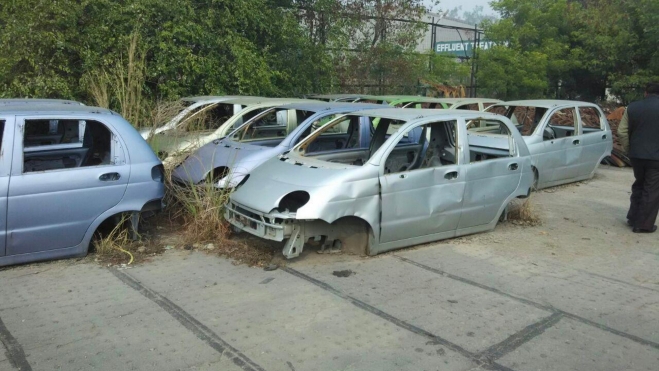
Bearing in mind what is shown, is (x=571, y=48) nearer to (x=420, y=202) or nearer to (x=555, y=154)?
(x=555, y=154)

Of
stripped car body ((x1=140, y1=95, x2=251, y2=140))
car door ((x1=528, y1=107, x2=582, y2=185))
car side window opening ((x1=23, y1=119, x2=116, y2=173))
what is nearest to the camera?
car side window opening ((x1=23, y1=119, x2=116, y2=173))

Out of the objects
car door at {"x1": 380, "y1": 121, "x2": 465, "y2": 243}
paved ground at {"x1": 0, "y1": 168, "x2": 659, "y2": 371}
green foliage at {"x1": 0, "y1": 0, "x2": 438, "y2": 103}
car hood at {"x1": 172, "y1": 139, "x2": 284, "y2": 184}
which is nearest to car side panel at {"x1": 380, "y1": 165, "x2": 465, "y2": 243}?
car door at {"x1": 380, "y1": 121, "x2": 465, "y2": 243}

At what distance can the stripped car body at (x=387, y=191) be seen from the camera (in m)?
5.82

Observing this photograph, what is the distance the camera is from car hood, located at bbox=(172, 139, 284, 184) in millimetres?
7324

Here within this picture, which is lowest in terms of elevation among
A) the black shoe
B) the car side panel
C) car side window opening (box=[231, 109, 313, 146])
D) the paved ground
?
the paved ground

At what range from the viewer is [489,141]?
31.3 ft

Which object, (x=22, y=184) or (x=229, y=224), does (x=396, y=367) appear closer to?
(x=229, y=224)

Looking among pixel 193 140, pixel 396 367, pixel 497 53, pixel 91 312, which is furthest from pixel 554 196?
pixel 497 53

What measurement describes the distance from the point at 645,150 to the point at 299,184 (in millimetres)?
4519

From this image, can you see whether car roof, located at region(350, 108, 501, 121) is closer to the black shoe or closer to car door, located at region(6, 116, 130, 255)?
the black shoe

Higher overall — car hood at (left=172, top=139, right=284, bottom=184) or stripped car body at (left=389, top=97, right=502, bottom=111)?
stripped car body at (left=389, top=97, right=502, bottom=111)

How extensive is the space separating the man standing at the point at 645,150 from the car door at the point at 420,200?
2.48m

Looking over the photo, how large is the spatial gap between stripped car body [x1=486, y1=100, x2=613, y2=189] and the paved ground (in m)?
3.22

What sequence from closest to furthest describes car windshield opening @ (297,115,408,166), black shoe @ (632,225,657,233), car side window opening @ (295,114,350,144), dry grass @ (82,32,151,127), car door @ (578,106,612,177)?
car windshield opening @ (297,115,408,166) < black shoe @ (632,225,657,233) < car side window opening @ (295,114,350,144) < dry grass @ (82,32,151,127) < car door @ (578,106,612,177)
